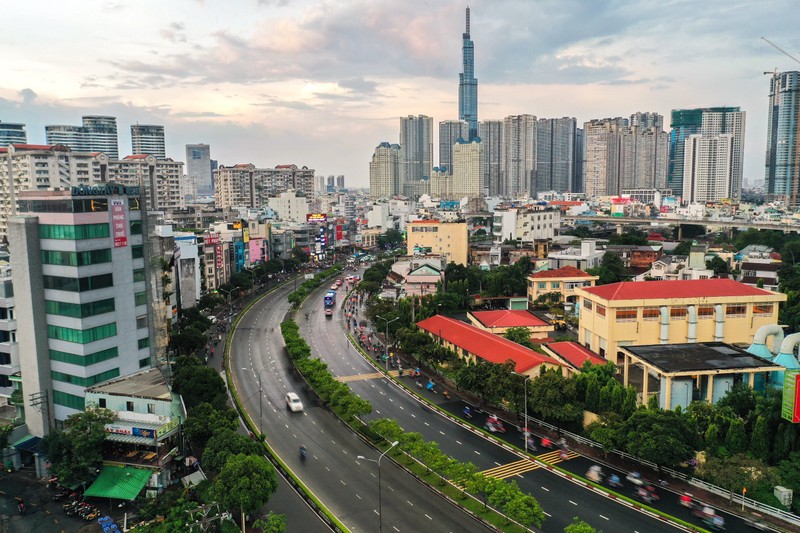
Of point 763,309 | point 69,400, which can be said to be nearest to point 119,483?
point 69,400

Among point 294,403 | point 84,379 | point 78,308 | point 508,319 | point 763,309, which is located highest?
point 78,308

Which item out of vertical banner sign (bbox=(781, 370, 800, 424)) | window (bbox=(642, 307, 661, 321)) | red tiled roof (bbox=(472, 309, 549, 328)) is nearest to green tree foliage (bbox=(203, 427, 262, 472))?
vertical banner sign (bbox=(781, 370, 800, 424))

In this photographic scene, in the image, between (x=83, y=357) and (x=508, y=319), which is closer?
(x=83, y=357)

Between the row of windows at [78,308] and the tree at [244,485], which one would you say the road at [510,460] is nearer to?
the tree at [244,485]

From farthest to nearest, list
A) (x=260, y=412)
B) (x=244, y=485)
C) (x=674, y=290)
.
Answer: (x=674, y=290) < (x=260, y=412) < (x=244, y=485)

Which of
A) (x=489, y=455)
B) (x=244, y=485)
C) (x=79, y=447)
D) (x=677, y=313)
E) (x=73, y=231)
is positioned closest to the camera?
(x=244, y=485)

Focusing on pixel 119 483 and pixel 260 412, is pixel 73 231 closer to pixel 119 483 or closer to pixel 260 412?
pixel 119 483

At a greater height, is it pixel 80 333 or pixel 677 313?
pixel 80 333

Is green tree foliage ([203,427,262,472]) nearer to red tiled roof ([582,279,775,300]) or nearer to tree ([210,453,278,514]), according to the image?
tree ([210,453,278,514])
